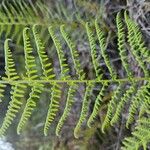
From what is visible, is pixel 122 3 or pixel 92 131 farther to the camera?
pixel 92 131

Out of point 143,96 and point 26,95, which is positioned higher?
point 26,95

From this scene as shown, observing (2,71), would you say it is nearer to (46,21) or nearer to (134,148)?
(46,21)

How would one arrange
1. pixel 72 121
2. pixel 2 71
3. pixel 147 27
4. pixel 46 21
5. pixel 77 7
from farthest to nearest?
pixel 2 71 < pixel 72 121 < pixel 77 7 < pixel 46 21 < pixel 147 27

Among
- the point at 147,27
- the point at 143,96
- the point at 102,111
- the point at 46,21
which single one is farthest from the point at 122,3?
the point at 143,96

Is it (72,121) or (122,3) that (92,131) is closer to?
(72,121)

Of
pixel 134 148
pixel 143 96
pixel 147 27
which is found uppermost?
pixel 147 27

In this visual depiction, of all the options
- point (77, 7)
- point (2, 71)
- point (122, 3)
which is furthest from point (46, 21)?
point (2, 71)

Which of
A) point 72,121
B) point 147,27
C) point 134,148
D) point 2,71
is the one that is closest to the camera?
point 134,148

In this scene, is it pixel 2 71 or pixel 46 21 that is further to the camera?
pixel 2 71

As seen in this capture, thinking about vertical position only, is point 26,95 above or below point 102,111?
above
